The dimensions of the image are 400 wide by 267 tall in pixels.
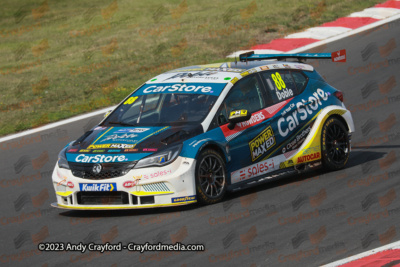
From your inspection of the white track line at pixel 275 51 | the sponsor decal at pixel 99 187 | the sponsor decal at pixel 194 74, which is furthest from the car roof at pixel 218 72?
the white track line at pixel 275 51

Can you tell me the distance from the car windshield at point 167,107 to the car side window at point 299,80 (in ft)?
4.59

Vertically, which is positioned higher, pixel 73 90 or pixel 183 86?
pixel 183 86

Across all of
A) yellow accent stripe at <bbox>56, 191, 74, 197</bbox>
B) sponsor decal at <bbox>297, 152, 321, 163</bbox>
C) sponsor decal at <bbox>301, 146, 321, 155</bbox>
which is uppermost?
yellow accent stripe at <bbox>56, 191, 74, 197</bbox>

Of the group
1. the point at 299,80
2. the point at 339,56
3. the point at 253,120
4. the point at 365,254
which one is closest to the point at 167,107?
the point at 253,120

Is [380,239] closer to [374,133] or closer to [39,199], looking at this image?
[39,199]

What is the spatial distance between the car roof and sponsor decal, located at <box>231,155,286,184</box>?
1.11 meters

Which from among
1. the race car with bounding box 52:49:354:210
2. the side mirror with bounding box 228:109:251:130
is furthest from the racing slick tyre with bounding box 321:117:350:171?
the side mirror with bounding box 228:109:251:130

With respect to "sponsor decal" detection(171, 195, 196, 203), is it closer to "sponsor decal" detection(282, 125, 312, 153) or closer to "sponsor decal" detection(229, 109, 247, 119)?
"sponsor decal" detection(229, 109, 247, 119)

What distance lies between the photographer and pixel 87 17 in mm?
23281

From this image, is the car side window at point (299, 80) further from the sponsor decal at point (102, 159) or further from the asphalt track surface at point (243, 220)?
the sponsor decal at point (102, 159)

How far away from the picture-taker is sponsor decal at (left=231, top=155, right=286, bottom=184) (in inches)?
329

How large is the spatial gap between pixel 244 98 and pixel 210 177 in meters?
1.33

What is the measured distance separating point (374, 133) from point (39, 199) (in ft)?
18.4

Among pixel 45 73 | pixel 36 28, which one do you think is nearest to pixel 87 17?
pixel 36 28
